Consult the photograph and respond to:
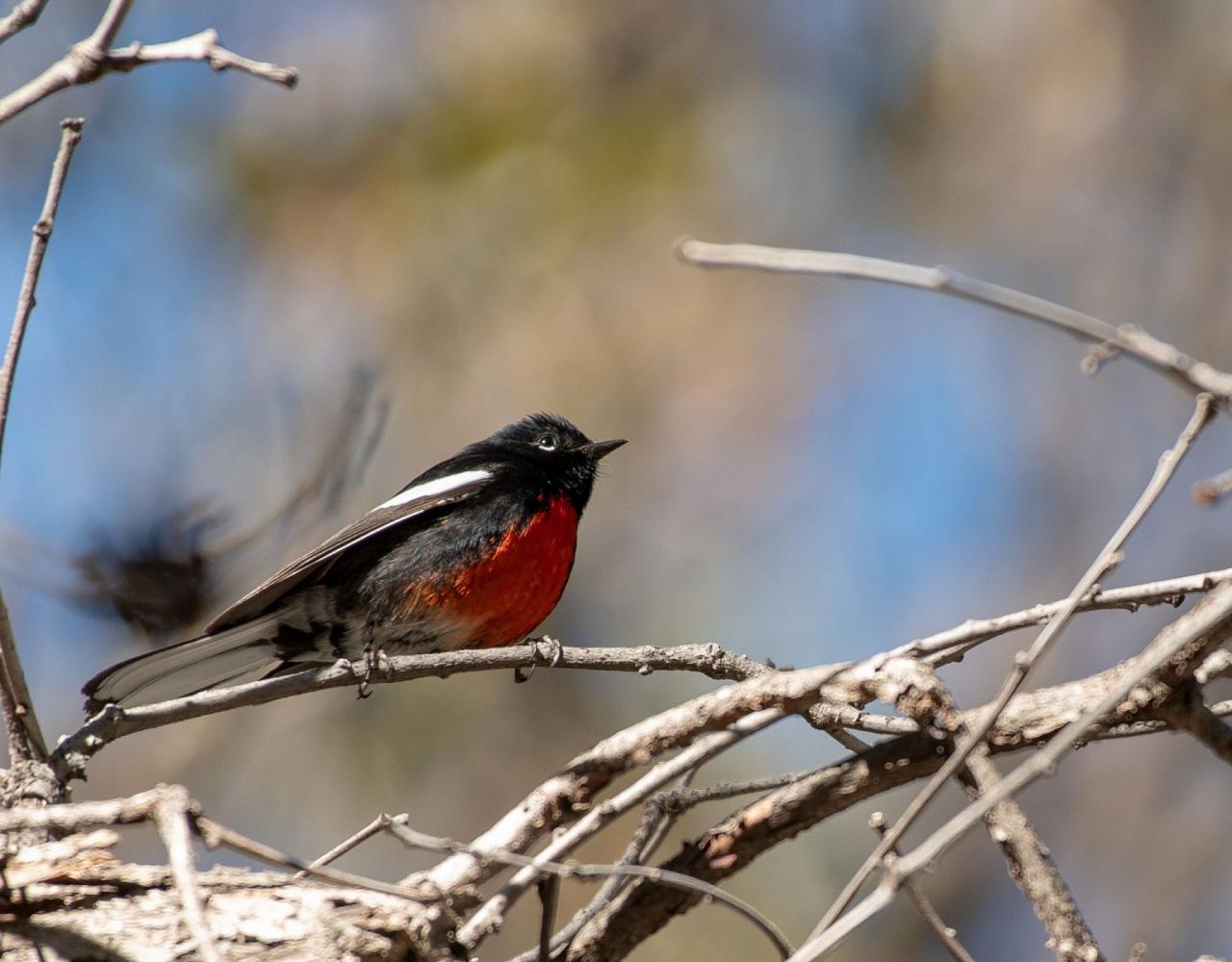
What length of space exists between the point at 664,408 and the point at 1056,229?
2848 mm

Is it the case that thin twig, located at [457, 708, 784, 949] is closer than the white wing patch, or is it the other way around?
thin twig, located at [457, 708, 784, 949]

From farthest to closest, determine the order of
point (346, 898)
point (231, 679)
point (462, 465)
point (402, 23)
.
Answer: point (402, 23)
point (462, 465)
point (231, 679)
point (346, 898)

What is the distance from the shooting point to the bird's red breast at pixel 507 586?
14.7 ft

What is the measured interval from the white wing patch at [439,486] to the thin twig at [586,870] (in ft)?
9.51

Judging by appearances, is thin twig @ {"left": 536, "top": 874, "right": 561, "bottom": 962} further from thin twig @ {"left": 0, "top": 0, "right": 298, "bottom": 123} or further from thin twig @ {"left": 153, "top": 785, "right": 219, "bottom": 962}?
thin twig @ {"left": 0, "top": 0, "right": 298, "bottom": 123}

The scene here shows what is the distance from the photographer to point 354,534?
4.46m

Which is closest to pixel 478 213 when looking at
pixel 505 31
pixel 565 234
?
pixel 565 234

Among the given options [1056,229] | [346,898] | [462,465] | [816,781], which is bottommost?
[346,898]

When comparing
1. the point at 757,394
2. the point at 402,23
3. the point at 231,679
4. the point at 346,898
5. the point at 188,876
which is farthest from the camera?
the point at 402,23

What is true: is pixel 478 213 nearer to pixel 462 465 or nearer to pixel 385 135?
pixel 385 135

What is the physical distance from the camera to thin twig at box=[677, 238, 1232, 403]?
1.38m

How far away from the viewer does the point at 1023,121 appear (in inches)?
361

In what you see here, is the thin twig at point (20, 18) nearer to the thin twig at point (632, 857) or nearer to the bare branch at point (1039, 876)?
the thin twig at point (632, 857)

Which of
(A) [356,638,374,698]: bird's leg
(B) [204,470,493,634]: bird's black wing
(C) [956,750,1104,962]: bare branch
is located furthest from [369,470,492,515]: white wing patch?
(C) [956,750,1104,962]: bare branch
